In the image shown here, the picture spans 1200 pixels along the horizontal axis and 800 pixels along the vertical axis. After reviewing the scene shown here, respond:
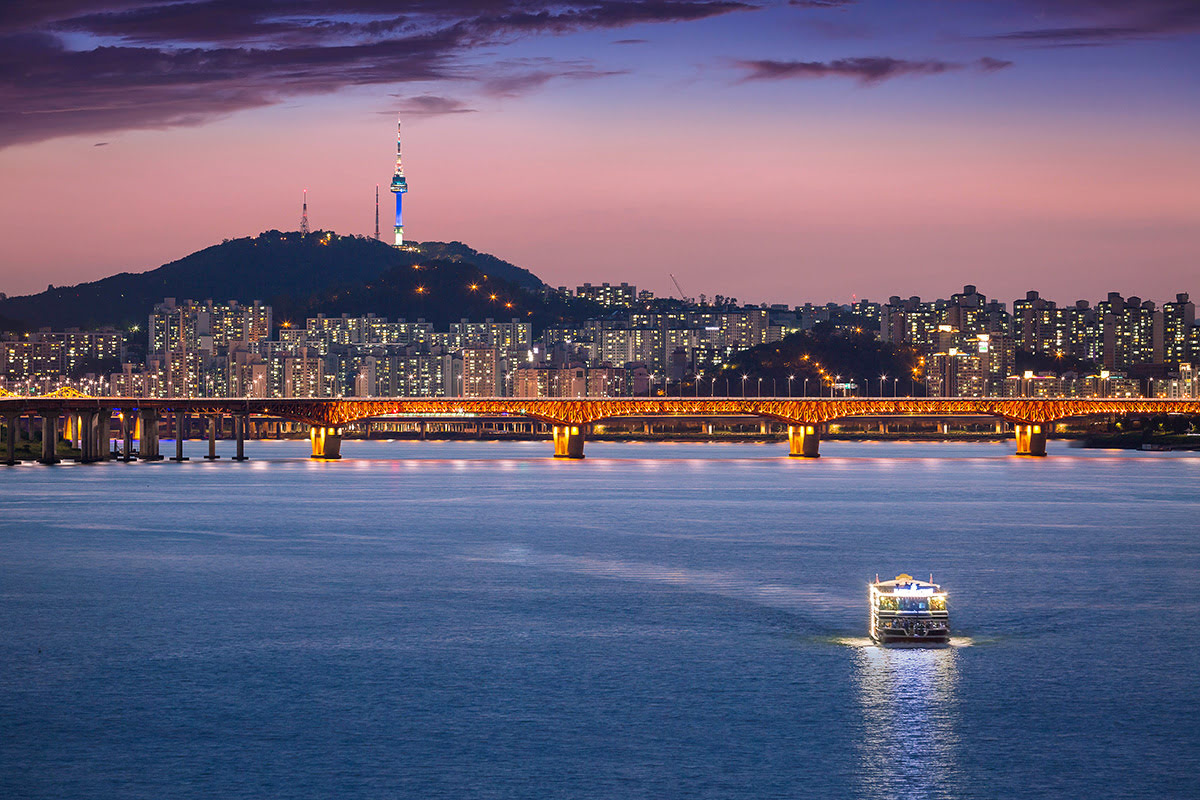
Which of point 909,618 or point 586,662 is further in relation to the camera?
point 909,618

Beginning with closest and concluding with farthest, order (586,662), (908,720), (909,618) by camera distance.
→ (908,720)
(586,662)
(909,618)

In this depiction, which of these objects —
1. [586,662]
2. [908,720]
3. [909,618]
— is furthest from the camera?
[909,618]

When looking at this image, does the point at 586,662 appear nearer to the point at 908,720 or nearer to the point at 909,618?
the point at 909,618

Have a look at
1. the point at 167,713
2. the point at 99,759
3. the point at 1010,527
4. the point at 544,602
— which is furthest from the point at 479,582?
the point at 1010,527

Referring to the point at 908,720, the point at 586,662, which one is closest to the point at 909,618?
the point at 586,662

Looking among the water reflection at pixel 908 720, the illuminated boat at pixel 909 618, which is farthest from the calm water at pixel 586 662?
the illuminated boat at pixel 909 618

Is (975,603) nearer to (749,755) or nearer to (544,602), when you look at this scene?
(544,602)

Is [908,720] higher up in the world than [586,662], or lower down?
higher up
